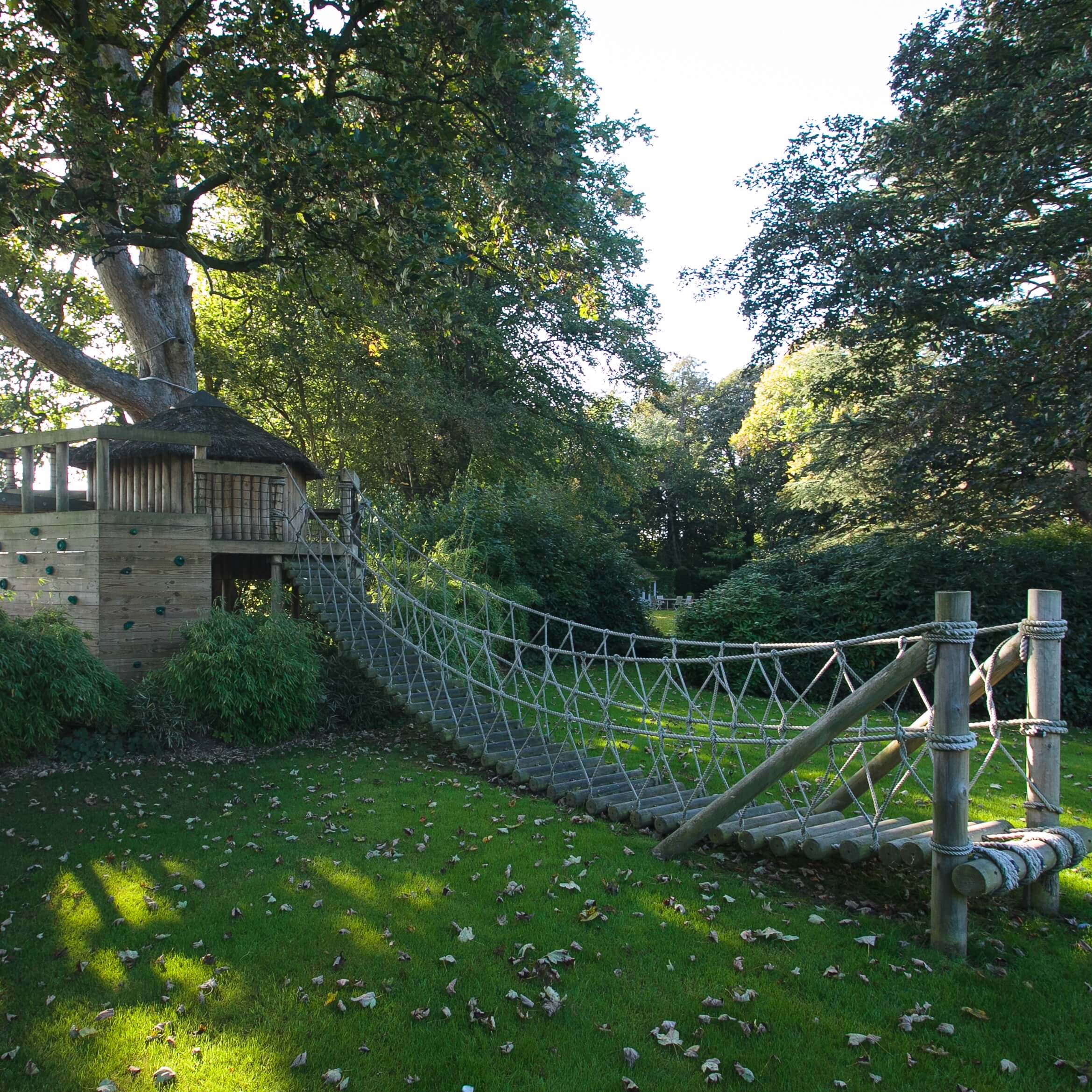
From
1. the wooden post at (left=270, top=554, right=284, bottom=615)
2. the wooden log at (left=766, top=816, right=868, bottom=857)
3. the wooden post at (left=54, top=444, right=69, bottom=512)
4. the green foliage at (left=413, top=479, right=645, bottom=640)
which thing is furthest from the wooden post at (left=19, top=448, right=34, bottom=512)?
the wooden log at (left=766, top=816, right=868, bottom=857)

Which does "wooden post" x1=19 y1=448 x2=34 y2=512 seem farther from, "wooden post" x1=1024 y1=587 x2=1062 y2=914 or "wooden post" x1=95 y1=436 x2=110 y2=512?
"wooden post" x1=1024 y1=587 x2=1062 y2=914

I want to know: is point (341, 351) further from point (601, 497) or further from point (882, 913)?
point (882, 913)

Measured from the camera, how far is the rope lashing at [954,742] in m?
3.97

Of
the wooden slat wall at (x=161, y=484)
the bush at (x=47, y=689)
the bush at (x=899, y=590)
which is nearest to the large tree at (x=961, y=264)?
the bush at (x=899, y=590)

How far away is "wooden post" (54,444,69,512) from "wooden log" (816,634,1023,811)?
8.24 meters

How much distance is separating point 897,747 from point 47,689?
23.6 feet

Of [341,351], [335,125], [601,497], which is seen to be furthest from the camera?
[601,497]

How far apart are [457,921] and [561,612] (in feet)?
35.5

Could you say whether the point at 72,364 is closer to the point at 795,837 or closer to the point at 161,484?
the point at 161,484

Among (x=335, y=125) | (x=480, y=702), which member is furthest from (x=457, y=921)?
(x=335, y=125)

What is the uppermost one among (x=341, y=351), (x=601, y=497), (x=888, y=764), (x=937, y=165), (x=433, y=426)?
(x=937, y=165)

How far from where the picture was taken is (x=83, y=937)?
4250mm

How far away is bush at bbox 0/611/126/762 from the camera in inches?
287

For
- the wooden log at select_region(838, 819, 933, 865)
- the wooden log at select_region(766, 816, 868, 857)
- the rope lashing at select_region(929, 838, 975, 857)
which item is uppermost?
the rope lashing at select_region(929, 838, 975, 857)
